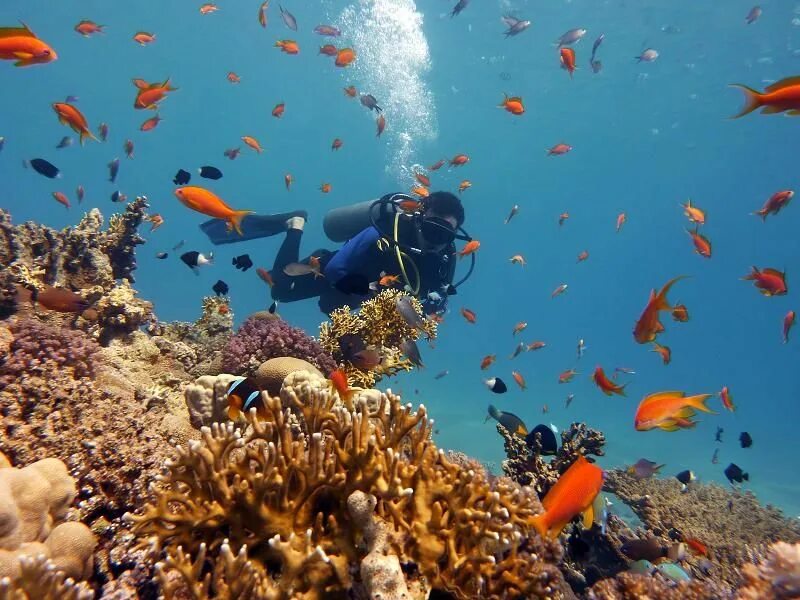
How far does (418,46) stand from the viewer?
155 feet

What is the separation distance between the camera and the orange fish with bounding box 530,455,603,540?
278 centimetres

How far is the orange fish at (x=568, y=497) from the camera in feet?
9.12

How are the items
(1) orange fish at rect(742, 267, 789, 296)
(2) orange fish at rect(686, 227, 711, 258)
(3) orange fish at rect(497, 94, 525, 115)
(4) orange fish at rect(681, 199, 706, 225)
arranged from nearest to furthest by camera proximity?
(1) orange fish at rect(742, 267, 789, 296) → (2) orange fish at rect(686, 227, 711, 258) → (4) orange fish at rect(681, 199, 706, 225) → (3) orange fish at rect(497, 94, 525, 115)

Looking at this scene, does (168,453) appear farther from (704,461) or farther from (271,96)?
(271,96)

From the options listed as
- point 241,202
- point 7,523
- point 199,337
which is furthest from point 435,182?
point 241,202

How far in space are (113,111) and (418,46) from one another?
8409 cm

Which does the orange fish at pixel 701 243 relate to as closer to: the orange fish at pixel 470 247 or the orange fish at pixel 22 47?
the orange fish at pixel 470 247

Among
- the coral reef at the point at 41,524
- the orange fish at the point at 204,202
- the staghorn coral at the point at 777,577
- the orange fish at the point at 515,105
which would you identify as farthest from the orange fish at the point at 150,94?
the staghorn coral at the point at 777,577

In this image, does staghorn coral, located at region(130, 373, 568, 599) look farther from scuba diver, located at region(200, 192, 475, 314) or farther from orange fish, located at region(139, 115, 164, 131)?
orange fish, located at region(139, 115, 164, 131)

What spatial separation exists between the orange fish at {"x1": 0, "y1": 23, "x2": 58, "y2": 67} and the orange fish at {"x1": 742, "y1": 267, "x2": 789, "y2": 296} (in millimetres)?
9439

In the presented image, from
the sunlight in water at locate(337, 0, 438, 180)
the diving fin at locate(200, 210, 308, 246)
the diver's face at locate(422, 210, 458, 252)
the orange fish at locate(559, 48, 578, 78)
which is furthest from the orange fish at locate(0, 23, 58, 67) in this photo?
the sunlight in water at locate(337, 0, 438, 180)

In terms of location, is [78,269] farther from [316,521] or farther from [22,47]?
[316,521]

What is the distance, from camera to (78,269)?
247 inches

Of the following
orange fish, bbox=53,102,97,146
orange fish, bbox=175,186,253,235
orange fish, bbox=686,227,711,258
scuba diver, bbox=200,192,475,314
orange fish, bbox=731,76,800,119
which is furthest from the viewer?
scuba diver, bbox=200,192,475,314
